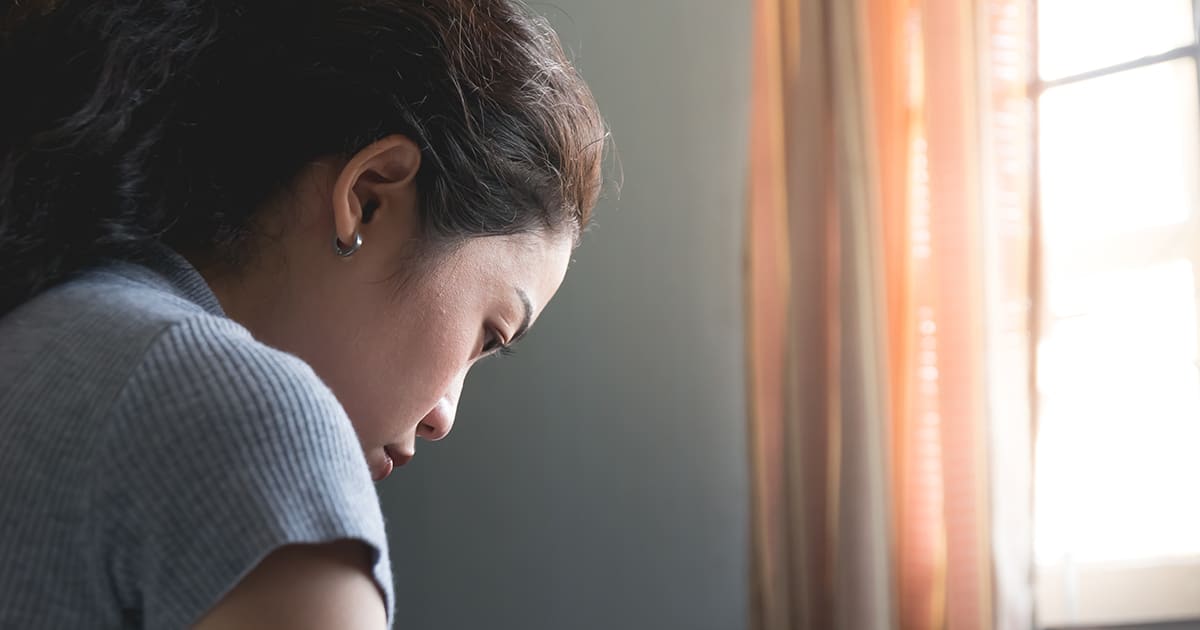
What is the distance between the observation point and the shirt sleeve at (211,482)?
0.39m

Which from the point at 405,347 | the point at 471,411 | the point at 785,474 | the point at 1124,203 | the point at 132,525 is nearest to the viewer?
the point at 132,525

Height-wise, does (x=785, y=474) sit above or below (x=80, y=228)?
below

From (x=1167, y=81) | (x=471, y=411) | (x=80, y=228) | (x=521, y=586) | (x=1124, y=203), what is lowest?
(x=521, y=586)

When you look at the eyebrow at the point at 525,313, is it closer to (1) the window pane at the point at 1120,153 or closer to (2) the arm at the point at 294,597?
(2) the arm at the point at 294,597

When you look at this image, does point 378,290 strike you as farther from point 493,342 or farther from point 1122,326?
point 1122,326

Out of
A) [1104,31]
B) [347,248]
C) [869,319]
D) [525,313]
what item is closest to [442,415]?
[525,313]

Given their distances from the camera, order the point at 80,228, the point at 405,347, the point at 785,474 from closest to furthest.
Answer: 1. the point at 80,228
2. the point at 405,347
3. the point at 785,474

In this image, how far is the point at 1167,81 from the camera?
1.84 meters

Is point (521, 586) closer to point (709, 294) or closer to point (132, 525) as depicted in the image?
point (709, 294)

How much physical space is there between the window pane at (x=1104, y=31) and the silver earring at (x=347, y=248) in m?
1.50

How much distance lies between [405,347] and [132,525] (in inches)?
15.5

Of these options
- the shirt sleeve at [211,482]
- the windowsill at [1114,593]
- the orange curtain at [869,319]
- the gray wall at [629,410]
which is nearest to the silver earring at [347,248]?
the shirt sleeve at [211,482]

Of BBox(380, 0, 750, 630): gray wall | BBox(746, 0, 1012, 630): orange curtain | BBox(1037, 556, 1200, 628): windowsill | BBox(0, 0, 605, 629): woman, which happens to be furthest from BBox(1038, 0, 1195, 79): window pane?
BBox(0, 0, 605, 629): woman

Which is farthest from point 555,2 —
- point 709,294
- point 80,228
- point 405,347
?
point 80,228
